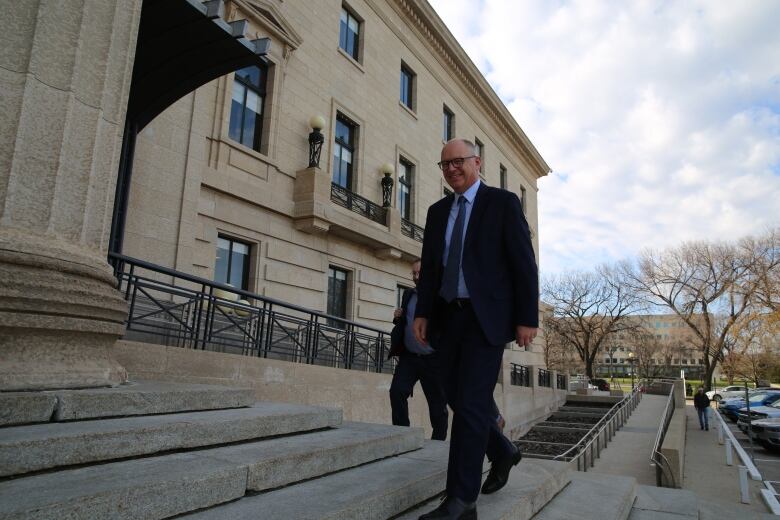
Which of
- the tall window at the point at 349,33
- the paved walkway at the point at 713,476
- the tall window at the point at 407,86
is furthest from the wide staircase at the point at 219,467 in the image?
the tall window at the point at 407,86

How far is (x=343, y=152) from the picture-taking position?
16156 mm

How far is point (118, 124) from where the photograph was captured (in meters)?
3.86

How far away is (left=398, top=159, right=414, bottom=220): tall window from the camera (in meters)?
19.2

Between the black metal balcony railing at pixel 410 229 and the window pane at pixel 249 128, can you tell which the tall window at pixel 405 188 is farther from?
the window pane at pixel 249 128

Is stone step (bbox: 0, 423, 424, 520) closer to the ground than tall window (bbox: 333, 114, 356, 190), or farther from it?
closer to the ground

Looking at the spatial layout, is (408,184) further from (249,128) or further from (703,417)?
(703,417)

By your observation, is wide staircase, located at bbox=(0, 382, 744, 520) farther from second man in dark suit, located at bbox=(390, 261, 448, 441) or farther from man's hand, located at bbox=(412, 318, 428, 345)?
second man in dark suit, located at bbox=(390, 261, 448, 441)

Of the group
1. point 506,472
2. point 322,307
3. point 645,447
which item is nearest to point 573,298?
point 645,447

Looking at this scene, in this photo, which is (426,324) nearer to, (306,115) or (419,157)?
(306,115)

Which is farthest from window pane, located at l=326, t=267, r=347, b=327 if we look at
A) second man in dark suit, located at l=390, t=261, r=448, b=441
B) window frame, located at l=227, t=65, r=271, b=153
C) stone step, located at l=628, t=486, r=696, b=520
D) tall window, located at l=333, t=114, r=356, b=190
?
stone step, located at l=628, t=486, r=696, b=520

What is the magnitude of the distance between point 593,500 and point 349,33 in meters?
16.5

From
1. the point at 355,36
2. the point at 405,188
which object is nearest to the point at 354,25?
the point at 355,36

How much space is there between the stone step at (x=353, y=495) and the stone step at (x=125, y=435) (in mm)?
599

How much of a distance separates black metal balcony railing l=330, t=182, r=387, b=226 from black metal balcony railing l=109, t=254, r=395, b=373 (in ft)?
12.8
